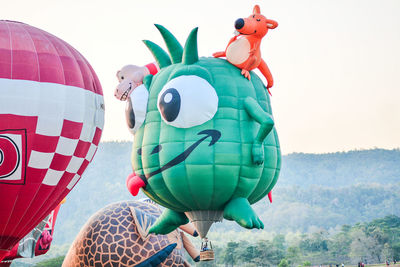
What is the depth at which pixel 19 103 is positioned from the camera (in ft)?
32.3

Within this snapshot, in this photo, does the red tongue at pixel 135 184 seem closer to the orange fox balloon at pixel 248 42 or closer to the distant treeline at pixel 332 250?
the orange fox balloon at pixel 248 42

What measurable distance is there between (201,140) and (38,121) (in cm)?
303

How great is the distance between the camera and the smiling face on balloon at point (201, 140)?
27.7ft

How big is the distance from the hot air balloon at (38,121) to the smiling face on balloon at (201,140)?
1.94 m

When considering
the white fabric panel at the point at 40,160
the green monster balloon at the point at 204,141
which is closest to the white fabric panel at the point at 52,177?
the white fabric panel at the point at 40,160

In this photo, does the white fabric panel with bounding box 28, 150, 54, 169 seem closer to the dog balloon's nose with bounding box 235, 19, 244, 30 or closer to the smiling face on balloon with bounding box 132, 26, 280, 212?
the smiling face on balloon with bounding box 132, 26, 280, 212

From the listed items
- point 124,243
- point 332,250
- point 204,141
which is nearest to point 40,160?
point 124,243

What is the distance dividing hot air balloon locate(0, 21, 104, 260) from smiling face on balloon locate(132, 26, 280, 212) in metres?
1.94

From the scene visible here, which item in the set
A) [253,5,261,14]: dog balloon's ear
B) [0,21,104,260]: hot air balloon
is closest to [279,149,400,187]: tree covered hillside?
[0,21,104,260]: hot air balloon

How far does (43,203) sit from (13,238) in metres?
0.77

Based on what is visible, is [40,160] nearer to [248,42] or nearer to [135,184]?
[135,184]

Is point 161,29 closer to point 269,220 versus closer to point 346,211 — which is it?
point 269,220

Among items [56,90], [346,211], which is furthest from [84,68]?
[346,211]

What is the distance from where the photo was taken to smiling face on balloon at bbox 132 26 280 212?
8.43 m
